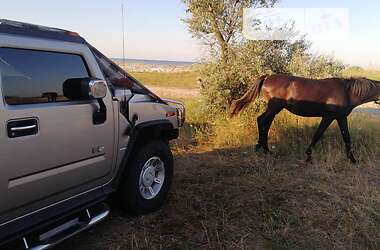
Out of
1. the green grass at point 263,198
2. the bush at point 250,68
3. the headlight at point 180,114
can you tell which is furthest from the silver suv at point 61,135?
the bush at point 250,68

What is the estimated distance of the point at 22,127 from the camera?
312 cm

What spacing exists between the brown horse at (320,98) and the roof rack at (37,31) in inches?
196

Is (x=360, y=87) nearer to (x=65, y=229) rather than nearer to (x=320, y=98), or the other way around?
(x=320, y=98)

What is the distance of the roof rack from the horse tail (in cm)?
496

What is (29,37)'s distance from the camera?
3385 mm

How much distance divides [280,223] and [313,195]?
128cm

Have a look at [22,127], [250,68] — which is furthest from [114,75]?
[250,68]

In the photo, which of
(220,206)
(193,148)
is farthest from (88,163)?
(193,148)

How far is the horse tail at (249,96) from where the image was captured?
8461mm

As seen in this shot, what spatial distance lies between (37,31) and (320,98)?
18.6ft

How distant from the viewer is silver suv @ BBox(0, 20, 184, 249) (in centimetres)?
316

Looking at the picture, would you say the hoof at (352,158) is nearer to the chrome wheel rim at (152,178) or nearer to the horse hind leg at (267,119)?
the horse hind leg at (267,119)

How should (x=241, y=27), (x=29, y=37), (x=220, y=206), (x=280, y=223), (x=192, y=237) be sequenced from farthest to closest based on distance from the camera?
(x=241, y=27)
(x=220, y=206)
(x=280, y=223)
(x=192, y=237)
(x=29, y=37)

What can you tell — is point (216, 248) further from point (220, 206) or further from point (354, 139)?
point (354, 139)
